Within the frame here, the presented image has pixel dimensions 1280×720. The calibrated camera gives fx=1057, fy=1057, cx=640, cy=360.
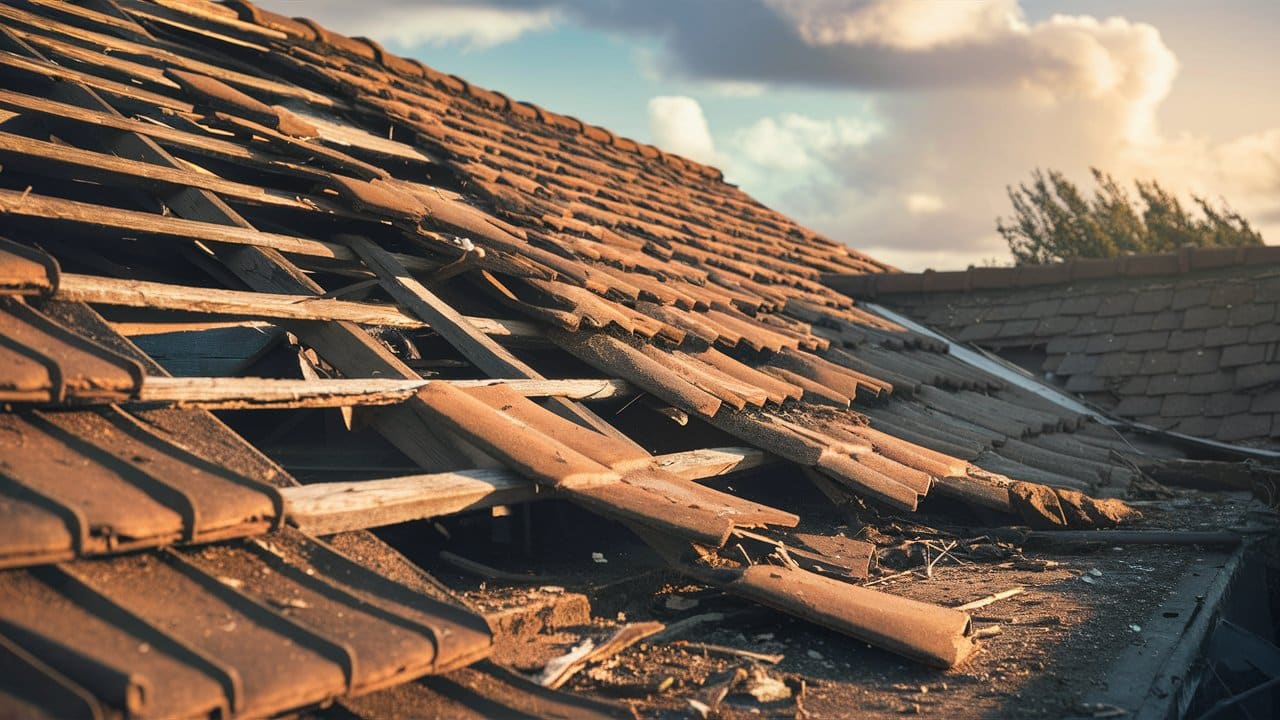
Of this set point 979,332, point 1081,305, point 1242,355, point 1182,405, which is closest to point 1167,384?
point 1182,405

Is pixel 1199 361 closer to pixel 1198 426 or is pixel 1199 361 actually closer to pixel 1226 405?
pixel 1226 405

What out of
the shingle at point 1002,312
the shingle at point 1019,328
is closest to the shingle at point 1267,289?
the shingle at point 1019,328

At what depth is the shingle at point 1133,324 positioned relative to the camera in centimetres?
857

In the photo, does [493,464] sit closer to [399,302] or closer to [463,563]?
[463,563]

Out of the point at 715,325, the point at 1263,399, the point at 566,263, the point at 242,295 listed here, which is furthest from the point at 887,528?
the point at 1263,399

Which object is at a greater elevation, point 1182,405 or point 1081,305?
point 1081,305

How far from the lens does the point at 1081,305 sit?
9141 millimetres


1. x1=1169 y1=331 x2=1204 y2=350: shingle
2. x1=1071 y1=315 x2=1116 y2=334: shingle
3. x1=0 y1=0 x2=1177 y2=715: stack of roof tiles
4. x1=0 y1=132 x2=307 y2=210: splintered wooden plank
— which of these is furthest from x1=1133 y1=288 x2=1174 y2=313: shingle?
x1=0 y1=132 x2=307 y2=210: splintered wooden plank

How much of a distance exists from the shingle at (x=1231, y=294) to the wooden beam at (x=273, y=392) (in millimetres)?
7005

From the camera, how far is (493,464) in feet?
10.1

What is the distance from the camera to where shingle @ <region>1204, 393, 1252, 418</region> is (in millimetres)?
7668

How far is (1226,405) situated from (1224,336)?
63 centimetres

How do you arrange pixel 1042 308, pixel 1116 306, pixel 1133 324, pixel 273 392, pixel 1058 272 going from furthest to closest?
pixel 1058 272 < pixel 1042 308 < pixel 1116 306 < pixel 1133 324 < pixel 273 392

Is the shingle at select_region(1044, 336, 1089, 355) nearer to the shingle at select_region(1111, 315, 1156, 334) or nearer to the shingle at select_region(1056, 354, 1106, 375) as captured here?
the shingle at select_region(1056, 354, 1106, 375)
